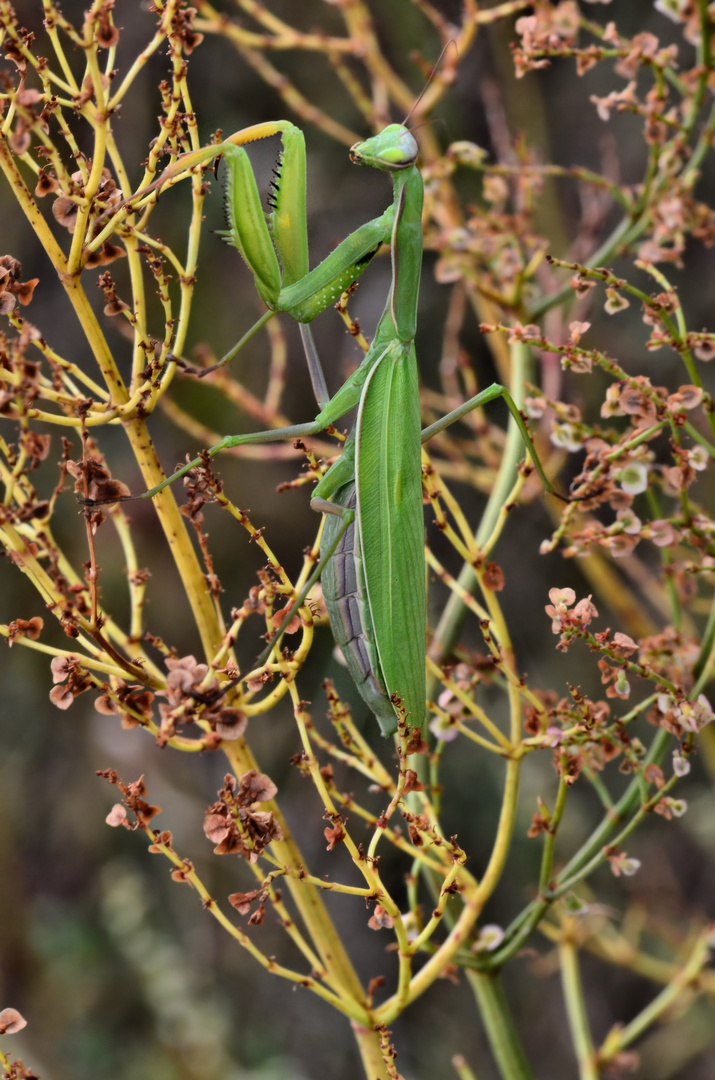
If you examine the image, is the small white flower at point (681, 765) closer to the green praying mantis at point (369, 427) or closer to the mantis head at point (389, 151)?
the green praying mantis at point (369, 427)

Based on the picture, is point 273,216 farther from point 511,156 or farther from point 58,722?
point 58,722

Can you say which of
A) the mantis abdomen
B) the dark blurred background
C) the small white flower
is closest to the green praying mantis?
the mantis abdomen

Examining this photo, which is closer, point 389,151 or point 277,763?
point 389,151

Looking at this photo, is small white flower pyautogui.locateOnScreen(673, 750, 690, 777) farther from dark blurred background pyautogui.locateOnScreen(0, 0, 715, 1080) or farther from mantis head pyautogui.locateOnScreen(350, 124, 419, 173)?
dark blurred background pyautogui.locateOnScreen(0, 0, 715, 1080)

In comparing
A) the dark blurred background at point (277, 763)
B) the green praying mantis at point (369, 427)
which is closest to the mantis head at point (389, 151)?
the green praying mantis at point (369, 427)

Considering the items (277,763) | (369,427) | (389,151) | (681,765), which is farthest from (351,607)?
(277,763)

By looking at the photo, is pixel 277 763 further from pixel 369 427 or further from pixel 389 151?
pixel 389 151

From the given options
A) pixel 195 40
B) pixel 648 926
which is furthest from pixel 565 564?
pixel 195 40
